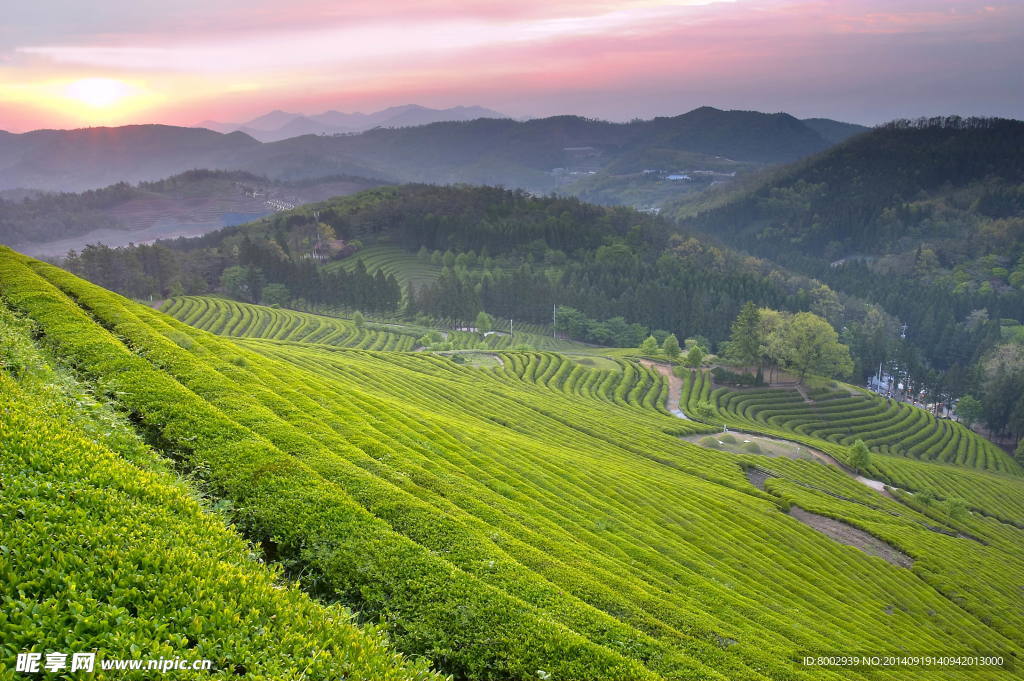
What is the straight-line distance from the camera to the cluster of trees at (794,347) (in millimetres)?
92625

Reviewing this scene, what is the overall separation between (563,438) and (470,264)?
398 ft

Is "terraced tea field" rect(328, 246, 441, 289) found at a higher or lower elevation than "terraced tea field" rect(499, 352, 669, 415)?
higher

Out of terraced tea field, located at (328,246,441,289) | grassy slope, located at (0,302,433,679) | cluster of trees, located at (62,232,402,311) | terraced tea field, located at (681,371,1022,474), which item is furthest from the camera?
terraced tea field, located at (328,246,441,289)

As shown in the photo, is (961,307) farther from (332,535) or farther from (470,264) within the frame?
(332,535)

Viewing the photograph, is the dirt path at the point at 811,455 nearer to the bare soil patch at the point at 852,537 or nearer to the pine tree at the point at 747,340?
the bare soil patch at the point at 852,537

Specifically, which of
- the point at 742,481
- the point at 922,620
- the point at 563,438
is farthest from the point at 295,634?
the point at 742,481

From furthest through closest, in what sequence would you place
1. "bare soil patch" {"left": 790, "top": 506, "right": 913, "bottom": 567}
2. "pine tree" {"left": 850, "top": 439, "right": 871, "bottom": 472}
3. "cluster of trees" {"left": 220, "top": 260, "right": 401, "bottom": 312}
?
"cluster of trees" {"left": 220, "top": 260, "right": 401, "bottom": 312} → "pine tree" {"left": 850, "top": 439, "right": 871, "bottom": 472} → "bare soil patch" {"left": 790, "top": 506, "right": 913, "bottom": 567}

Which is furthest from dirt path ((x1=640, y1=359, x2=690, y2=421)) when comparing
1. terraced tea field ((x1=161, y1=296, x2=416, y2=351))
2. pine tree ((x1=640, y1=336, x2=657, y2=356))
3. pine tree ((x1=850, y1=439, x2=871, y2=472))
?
terraced tea field ((x1=161, y1=296, x2=416, y2=351))

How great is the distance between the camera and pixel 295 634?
7734 millimetres

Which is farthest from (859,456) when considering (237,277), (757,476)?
(237,277)

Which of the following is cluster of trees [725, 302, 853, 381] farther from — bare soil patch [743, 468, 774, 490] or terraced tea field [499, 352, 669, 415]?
bare soil patch [743, 468, 774, 490]

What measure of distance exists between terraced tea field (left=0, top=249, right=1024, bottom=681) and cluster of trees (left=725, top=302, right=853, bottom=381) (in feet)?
177

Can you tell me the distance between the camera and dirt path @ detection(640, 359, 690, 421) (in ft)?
252

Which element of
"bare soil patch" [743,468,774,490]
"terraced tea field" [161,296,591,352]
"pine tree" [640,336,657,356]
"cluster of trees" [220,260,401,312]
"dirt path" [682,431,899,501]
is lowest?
"dirt path" [682,431,899,501]
